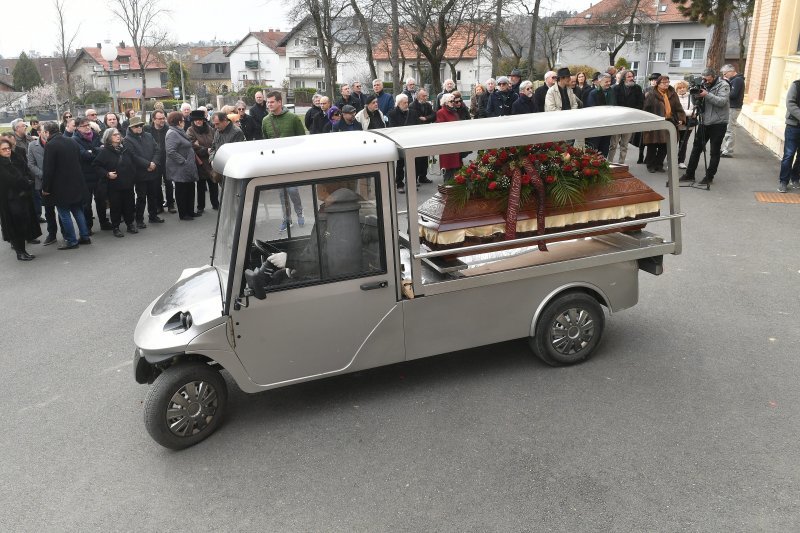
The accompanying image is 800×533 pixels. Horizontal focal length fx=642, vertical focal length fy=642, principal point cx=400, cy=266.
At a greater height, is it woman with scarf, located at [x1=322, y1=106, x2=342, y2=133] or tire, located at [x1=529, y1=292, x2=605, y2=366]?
woman with scarf, located at [x1=322, y1=106, x2=342, y2=133]

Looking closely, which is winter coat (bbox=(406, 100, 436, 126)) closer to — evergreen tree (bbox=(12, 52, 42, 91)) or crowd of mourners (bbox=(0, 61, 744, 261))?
crowd of mourners (bbox=(0, 61, 744, 261))

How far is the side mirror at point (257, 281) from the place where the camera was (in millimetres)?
4461

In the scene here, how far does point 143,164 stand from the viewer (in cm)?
1139

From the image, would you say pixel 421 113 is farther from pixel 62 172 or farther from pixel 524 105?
pixel 62 172

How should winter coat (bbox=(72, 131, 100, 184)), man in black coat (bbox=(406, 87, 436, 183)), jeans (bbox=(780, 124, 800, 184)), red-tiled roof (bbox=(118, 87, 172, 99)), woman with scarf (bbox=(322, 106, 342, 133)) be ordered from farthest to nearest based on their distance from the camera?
red-tiled roof (bbox=(118, 87, 172, 99)), man in black coat (bbox=(406, 87, 436, 183)), woman with scarf (bbox=(322, 106, 342, 133)), jeans (bbox=(780, 124, 800, 184)), winter coat (bbox=(72, 131, 100, 184))

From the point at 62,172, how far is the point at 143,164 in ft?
5.31

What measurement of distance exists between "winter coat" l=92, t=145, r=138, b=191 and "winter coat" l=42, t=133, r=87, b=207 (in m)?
0.64

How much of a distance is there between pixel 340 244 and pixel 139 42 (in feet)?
132

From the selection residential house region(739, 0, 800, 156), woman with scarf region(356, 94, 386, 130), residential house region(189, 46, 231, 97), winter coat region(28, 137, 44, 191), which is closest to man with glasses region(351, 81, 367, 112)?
woman with scarf region(356, 94, 386, 130)

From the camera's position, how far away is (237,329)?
4711mm

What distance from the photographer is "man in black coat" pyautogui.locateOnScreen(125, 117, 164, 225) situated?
1136 cm

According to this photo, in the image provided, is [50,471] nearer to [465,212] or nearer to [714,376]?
→ [465,212]

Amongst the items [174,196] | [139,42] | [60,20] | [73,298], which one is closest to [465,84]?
[139,42]

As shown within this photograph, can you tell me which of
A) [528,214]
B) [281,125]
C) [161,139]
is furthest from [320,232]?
[161,139]
